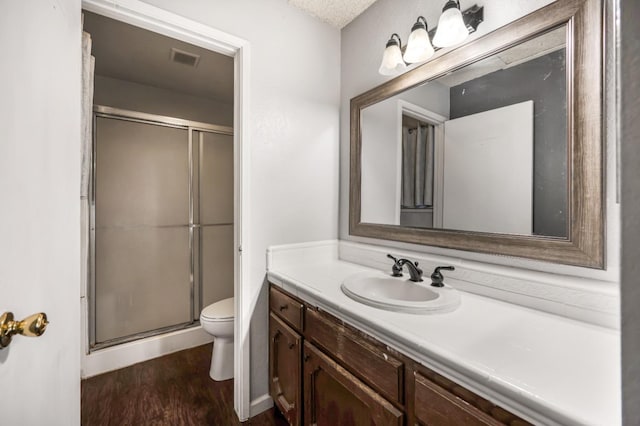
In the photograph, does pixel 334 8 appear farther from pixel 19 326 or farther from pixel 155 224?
pixel 155 224

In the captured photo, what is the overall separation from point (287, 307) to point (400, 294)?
0.58m

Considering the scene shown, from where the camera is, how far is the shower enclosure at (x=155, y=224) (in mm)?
2234

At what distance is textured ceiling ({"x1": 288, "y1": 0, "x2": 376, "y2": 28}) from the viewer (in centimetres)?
173

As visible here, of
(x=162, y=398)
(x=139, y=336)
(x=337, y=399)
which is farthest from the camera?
(x=139, y=336)

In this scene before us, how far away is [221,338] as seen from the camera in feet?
6.47

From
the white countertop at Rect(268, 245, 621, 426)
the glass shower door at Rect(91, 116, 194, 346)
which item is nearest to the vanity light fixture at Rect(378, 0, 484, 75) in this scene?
the white countertop at Rect(268, 245, 621, 426)

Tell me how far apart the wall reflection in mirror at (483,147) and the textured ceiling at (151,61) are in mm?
1480

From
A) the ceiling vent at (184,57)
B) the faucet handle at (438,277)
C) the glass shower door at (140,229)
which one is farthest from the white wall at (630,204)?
the glass shower door at (140,229)

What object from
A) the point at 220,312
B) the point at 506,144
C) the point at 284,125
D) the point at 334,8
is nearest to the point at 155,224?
the point at 220,312

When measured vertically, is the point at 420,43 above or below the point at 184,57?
below

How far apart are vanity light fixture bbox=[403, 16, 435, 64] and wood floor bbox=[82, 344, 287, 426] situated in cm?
213

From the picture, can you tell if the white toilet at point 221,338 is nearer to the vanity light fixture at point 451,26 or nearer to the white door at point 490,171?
the white door at point 490,171

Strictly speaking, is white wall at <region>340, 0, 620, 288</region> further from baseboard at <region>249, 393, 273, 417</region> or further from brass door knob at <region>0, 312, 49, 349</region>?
brass door knob at <region>0, 312, 49, 349</region>

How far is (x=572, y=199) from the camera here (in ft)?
3.24
